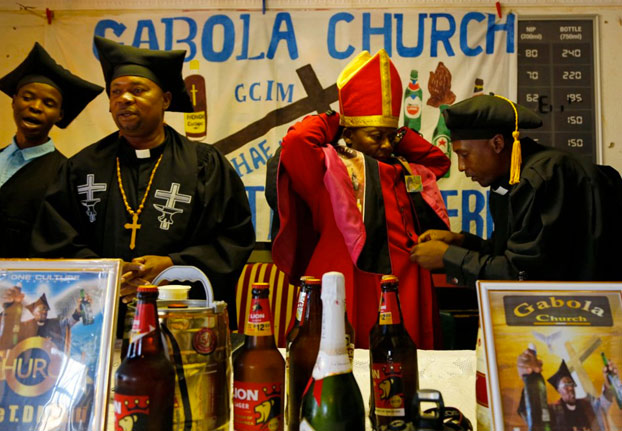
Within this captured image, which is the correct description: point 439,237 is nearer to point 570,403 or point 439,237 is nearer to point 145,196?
point 145,196

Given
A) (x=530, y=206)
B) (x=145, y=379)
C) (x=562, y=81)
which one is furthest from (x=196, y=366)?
(x=562, y=81)

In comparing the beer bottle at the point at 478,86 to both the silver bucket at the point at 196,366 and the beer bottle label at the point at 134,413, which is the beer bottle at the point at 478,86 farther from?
the beer bottle label at the point at 134,413

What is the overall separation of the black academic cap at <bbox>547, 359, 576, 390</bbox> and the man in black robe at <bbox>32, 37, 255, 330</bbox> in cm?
136

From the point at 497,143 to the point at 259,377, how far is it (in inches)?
56.5

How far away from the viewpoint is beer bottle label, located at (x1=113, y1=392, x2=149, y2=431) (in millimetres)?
711

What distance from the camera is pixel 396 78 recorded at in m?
2.31

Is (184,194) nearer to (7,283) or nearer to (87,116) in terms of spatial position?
(7,283)

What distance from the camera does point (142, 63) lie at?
2105mm

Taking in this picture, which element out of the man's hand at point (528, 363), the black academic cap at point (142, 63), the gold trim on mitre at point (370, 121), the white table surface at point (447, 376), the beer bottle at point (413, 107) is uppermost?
the beer bottle at point (413, 107)

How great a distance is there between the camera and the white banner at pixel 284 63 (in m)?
3.30

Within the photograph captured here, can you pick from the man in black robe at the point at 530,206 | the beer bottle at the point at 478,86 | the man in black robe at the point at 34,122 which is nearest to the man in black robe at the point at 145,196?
the man in black robe at the point at 34,122

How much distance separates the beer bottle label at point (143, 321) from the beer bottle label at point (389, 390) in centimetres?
36

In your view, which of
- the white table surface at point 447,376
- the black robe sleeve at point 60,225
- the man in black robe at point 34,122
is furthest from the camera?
the man in black robe at point 34,122

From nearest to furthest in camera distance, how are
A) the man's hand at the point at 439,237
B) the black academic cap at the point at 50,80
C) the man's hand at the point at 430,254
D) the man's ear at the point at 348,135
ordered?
the man's hand at the point at 430,254 → the man's hand at the point at 439,237 → the man's ear at the point at 348,135 → the black academic cap at the point at 50,80
